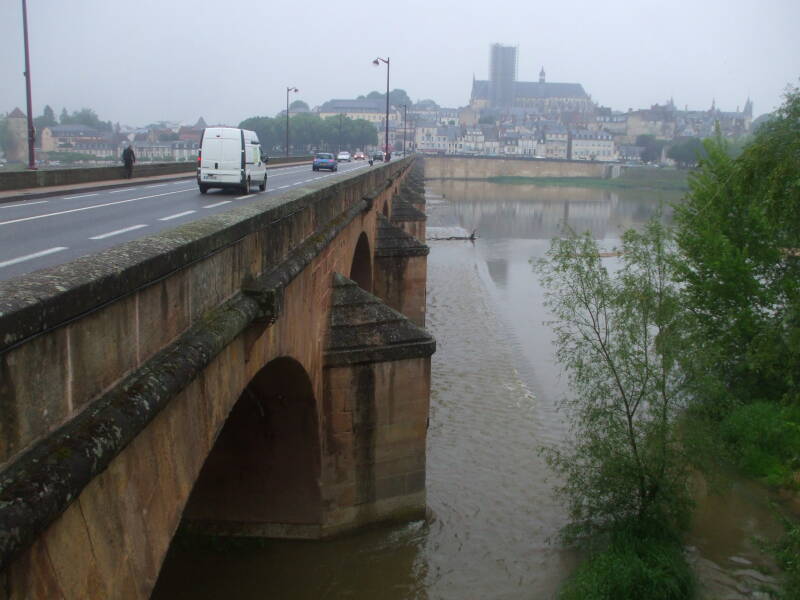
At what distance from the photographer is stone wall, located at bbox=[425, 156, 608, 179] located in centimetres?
14975

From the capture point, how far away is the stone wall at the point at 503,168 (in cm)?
14975

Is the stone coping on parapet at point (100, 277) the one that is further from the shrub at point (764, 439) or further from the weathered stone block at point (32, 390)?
the shrub at point (764, 439)

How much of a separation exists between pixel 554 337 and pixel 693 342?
14648 mm

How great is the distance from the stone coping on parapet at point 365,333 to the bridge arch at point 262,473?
3.42 ft

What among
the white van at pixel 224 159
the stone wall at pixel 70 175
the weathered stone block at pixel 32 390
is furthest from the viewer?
the white van at pixel 224 159

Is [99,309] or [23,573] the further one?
[99,309]

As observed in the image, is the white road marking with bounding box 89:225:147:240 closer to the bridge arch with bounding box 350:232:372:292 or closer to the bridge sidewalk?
the bridge sidewalk

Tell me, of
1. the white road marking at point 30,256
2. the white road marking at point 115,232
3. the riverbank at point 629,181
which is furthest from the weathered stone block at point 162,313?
the riverbank at point 629,181

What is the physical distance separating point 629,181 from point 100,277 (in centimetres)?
13565

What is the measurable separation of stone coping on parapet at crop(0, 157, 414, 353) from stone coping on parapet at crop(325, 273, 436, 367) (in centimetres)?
483

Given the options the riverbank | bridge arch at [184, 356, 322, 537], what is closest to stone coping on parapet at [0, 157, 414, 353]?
bridge arch at [184, 356, 322, 537]

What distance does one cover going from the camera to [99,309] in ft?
13.1

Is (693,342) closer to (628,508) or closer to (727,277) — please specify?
(628,508)

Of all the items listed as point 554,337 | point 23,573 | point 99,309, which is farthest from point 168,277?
point 554,337
